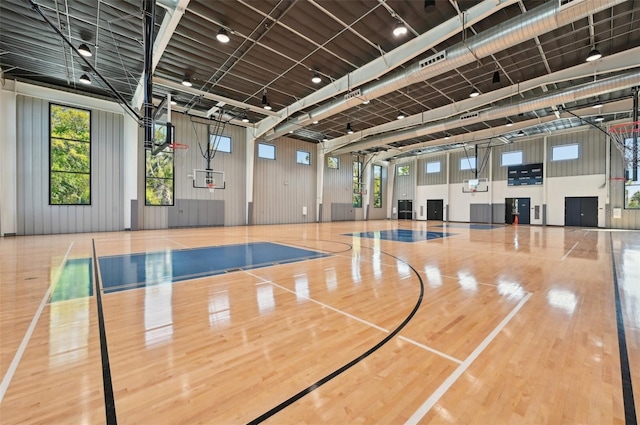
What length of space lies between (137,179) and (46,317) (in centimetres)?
1287

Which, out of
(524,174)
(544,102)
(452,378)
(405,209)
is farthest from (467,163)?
(452,378)

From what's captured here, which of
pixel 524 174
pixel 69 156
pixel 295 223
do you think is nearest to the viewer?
pixel 69 156

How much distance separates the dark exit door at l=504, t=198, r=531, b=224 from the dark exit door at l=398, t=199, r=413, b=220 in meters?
8.26

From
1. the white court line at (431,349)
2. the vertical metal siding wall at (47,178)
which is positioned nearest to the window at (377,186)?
the vertical metal siding wall at (47,178)

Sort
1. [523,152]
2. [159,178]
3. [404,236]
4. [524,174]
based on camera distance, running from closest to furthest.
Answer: [404,236] → [159,178] → [524,174] → [523,152]

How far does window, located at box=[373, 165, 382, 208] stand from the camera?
93.2 feet

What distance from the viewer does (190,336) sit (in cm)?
303

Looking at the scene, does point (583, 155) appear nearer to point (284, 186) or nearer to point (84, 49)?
point (284, 186)

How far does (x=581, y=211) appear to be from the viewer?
61.3ft

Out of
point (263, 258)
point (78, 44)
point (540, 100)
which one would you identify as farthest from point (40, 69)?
point (540, 100)

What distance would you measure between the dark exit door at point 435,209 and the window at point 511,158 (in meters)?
5.88

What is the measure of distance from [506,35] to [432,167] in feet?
66.5

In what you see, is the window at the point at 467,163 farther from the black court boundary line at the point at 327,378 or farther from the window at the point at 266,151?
the black court boundary line at the point at 327,378

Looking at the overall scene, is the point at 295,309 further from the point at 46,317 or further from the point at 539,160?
the point at 539,160
